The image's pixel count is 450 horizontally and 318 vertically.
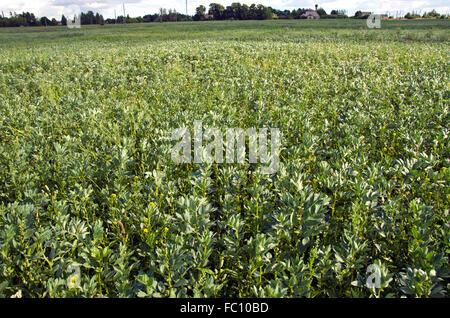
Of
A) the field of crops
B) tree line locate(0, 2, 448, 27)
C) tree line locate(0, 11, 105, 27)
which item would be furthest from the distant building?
the field of crops

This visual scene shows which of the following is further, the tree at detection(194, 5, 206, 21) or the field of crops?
the tree at detection(194, 5, 206, 21)

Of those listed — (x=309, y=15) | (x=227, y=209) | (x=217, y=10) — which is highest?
(x=217, y=10)

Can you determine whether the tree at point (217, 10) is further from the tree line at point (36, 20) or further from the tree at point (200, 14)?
the tree line at point (36, 20)

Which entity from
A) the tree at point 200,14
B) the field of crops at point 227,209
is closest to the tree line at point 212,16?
the tree at point 200,14

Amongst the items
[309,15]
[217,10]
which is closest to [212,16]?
[217,10]

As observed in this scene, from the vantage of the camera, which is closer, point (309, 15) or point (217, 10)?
point (309, 15)

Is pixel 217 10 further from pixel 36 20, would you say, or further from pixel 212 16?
pixel 36 20

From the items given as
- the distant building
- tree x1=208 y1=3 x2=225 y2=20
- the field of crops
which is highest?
tree x1=208 y1=3 x2=225 y2=20

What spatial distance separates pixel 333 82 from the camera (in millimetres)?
8906

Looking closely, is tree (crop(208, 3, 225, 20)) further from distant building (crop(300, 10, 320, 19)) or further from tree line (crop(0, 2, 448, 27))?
distant building (crop(300, 10, 320, 19))

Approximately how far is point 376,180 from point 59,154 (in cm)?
366

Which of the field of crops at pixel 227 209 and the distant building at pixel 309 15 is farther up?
the distant building at pixel 309 15
